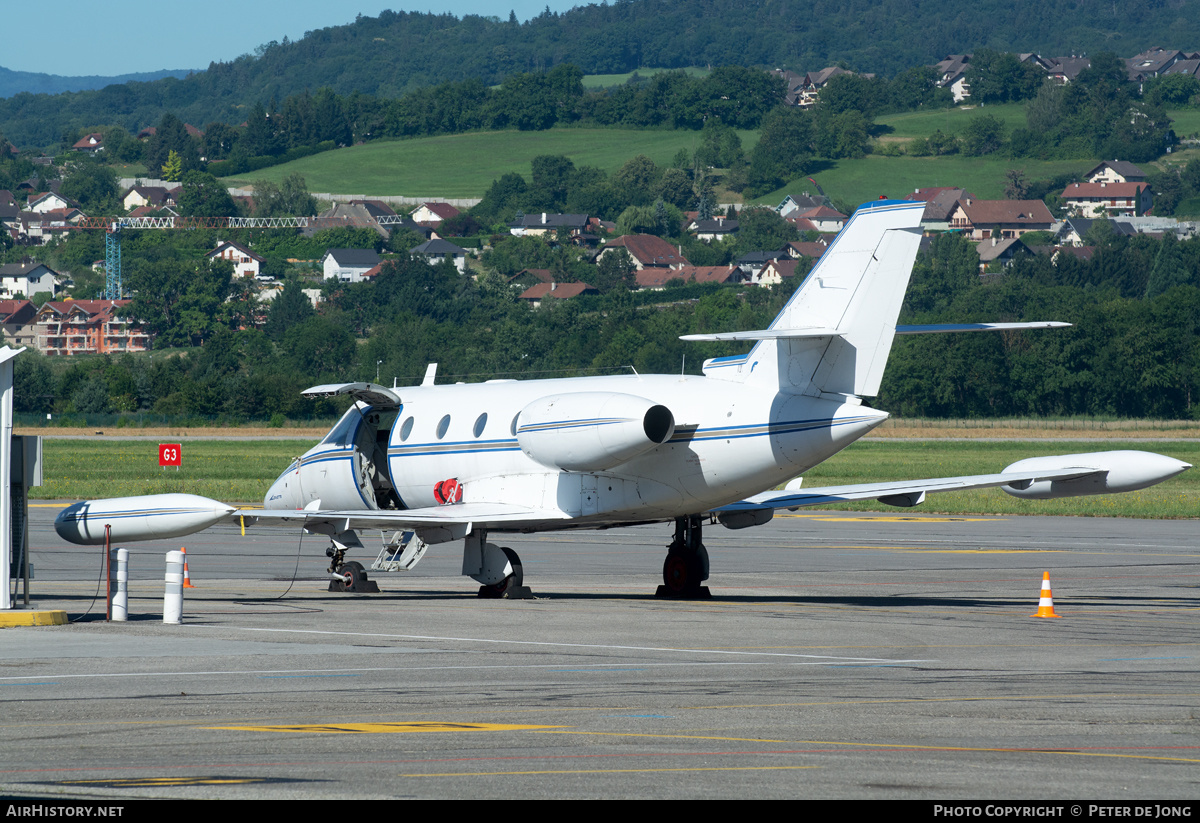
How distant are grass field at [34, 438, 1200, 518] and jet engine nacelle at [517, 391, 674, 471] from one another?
28.0 meters

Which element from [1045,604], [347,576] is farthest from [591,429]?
[1045,604]

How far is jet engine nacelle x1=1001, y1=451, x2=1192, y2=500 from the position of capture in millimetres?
25812

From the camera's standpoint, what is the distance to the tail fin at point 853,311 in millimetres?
24359

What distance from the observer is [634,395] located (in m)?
25.8

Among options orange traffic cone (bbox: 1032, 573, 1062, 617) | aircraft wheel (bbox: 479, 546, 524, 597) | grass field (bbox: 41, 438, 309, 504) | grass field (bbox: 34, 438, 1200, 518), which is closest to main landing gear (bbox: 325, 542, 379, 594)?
aircraft wheel (bbox: 479, 546, 524, 597)

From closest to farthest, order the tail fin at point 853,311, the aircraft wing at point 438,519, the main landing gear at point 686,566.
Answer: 1. the tail fin at point 853,311
2. the aircraft wing at point 438,519
3. the main landing gear at point 686,566

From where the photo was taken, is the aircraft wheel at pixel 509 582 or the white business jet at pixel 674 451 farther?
the aircraft wheel at pixel 509 582

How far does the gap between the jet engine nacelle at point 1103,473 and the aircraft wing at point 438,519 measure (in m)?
7.61

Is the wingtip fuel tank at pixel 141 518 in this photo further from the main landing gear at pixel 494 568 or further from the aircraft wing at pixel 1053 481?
the aircraft wing at pixel 1053 481

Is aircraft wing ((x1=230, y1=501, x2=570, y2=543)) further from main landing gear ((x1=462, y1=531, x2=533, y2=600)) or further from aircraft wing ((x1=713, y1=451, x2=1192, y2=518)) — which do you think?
aircraft wing ((x1=713, y1=451, x2=1192, y2=518))

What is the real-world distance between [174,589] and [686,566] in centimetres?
866

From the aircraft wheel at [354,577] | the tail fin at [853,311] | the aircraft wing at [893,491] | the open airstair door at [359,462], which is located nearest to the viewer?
the tail fin at [853,311]

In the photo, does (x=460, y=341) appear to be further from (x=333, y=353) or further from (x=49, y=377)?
(x=49, y=377)

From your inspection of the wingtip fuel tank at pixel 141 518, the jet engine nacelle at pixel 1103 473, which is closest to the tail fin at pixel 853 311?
the jet engine nacelle at pixel 1103 473
